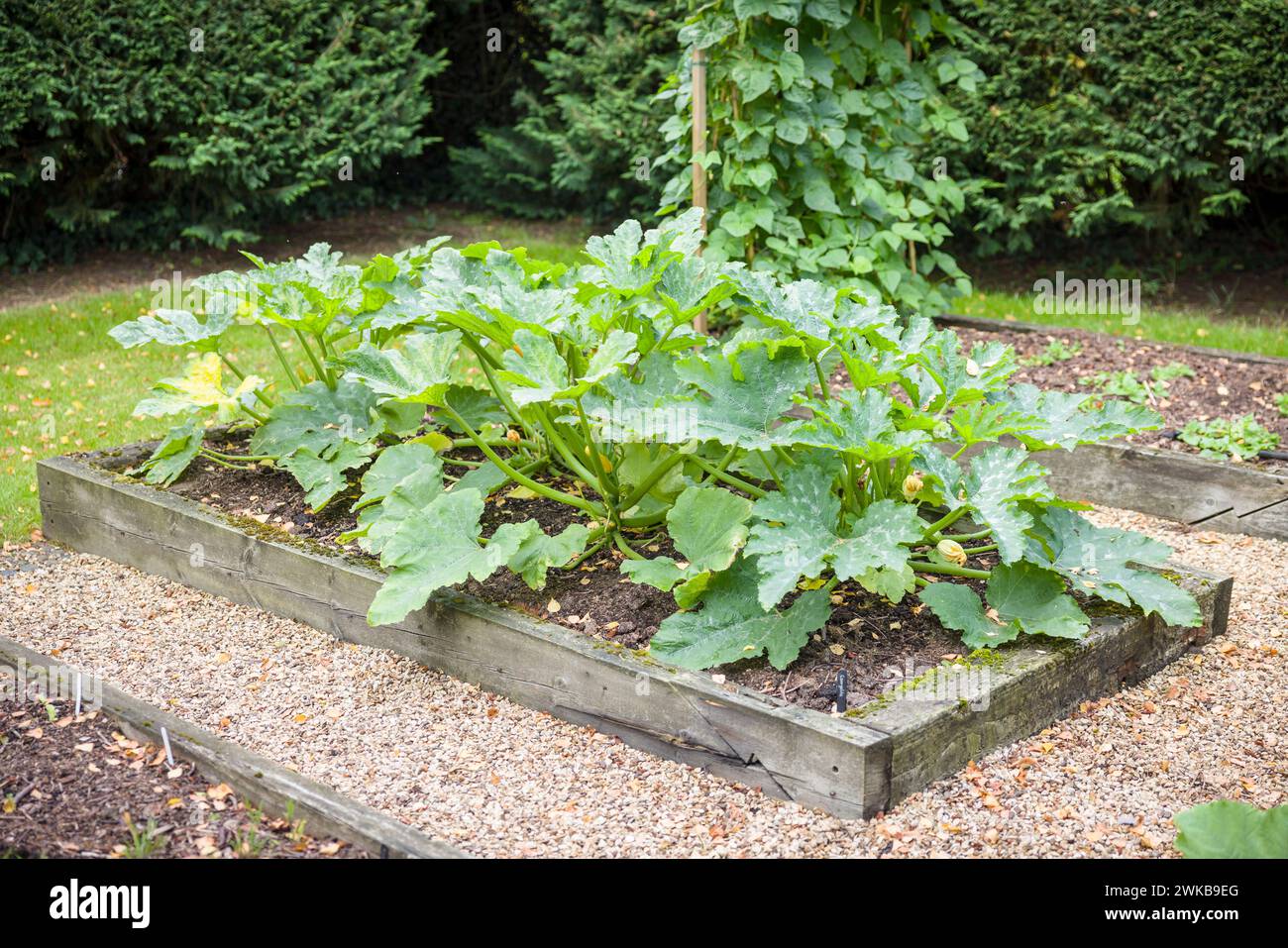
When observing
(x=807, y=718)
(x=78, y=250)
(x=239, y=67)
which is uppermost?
(x=239, y=67)

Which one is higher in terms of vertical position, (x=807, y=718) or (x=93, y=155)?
(x=93, y=155)

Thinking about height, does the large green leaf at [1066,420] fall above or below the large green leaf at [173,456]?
above

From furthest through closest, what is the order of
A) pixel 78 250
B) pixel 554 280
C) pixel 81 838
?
pixel 78 250, pixel 554 280, pixel 81 838

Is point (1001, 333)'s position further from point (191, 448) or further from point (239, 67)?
point (239, 67)

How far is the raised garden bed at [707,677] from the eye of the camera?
2.54 meters

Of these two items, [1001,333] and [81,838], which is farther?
[1001,333]

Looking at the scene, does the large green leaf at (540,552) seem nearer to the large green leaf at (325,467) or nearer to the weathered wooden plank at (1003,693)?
the large green leaf at (325,467)

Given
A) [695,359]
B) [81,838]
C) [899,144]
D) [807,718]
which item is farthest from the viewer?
[899,144]

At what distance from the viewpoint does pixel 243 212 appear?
321 inches

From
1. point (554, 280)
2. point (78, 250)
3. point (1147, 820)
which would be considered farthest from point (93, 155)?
point (1147, 820)

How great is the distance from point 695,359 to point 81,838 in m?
1.54
